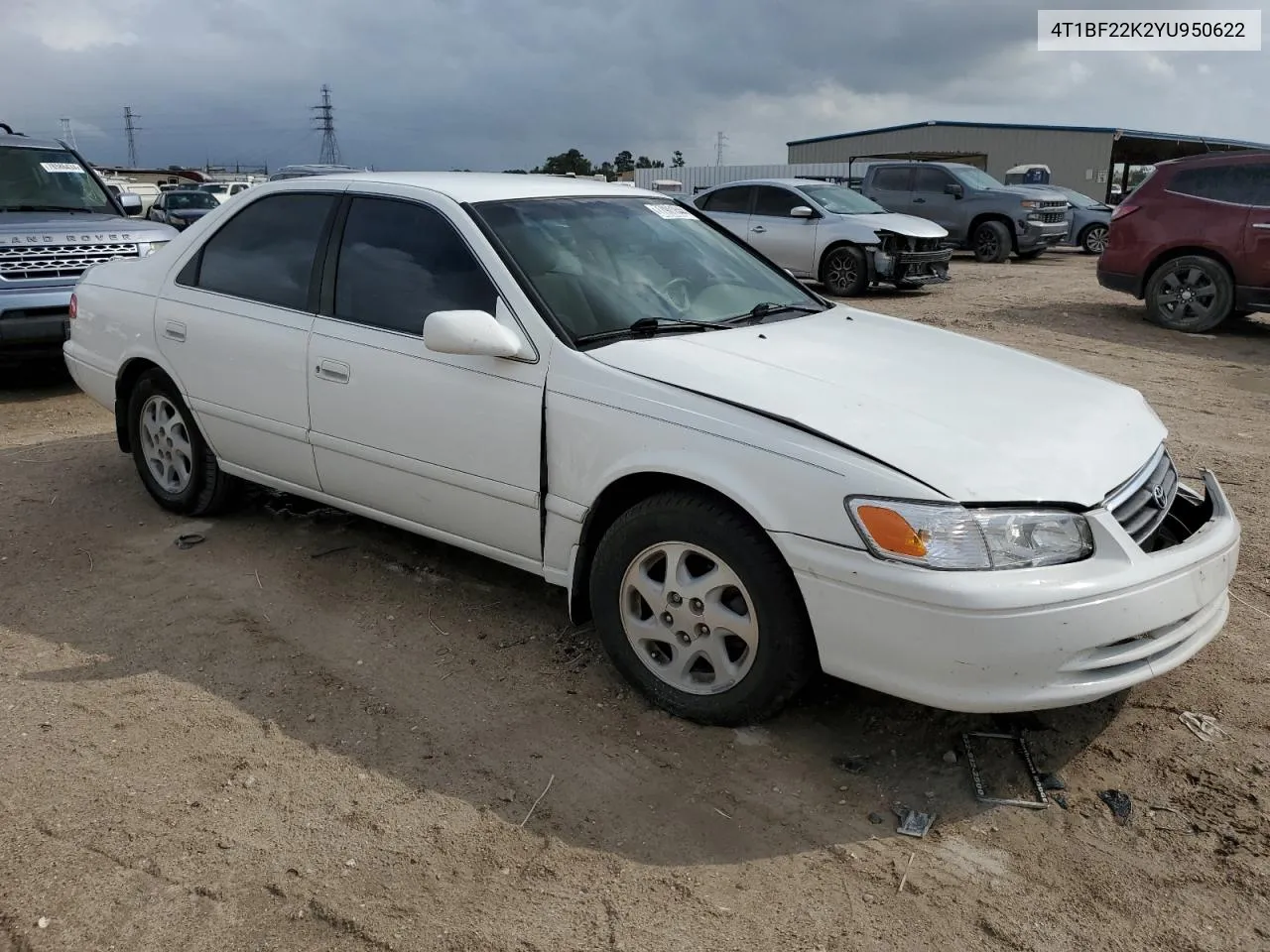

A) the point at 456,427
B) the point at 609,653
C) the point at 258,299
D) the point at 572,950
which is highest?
the point at 258,299

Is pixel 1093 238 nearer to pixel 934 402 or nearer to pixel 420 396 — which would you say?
pixel 934 402

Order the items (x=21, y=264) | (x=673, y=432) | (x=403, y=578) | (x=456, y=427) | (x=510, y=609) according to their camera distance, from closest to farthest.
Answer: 1. (x=673, y=432)
2. (x=456, y=427)
3. (x=510, y=609)
4. (x=403, y=578)
5. (x=21, y=264)

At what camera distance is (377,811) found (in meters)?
2.79

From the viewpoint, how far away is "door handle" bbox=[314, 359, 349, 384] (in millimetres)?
3834

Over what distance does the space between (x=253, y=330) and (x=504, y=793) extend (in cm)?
234

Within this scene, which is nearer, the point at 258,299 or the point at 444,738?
the point at 444,738

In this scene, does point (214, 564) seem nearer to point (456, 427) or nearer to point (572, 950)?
point (456, 427)

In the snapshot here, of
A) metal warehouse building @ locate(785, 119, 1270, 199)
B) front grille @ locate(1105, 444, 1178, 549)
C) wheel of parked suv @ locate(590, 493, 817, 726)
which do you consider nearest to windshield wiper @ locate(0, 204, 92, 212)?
wheel of parked suv @ locate(590, 493, 817, 726)

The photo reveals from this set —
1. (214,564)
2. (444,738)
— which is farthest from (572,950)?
(214,564)

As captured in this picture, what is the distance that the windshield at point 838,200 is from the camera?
46.8 ft

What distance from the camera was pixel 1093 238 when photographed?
21766 mm

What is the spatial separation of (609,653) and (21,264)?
6473 millimetres

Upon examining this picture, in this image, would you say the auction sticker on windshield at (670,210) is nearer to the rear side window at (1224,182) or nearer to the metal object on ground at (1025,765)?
the metal object on ground at (1025,765)

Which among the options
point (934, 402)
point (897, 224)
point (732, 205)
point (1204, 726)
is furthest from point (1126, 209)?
point (934, 402)
